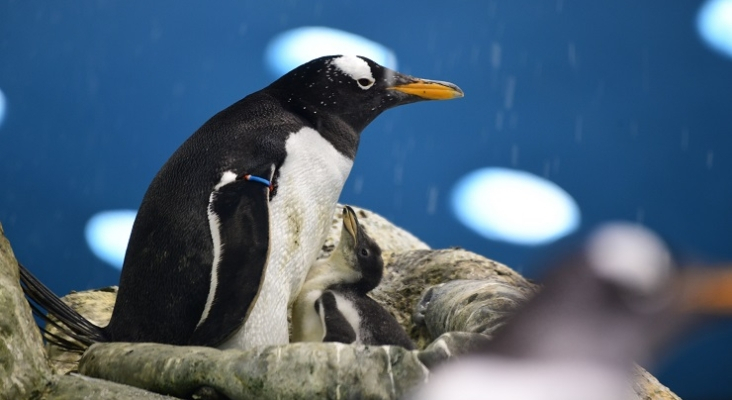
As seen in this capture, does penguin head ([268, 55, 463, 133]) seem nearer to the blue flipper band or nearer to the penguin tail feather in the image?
the blue flipper band

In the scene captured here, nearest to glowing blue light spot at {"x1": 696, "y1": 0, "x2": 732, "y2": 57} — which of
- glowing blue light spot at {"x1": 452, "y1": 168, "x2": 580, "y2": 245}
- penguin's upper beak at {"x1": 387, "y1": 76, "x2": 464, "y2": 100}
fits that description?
glowing blue light spot at {"x1": 452, "y1": 168, "x2": 580, "y2": 245}

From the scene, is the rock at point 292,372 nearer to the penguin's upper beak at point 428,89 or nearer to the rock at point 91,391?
the rock at point 91,391

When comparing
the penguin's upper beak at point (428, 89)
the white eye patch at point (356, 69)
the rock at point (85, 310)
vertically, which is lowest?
the rock at point (85, 310)

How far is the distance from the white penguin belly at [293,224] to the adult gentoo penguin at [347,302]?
19 centimetres

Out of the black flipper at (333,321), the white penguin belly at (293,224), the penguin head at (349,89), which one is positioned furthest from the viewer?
the penguin head at (349,89)

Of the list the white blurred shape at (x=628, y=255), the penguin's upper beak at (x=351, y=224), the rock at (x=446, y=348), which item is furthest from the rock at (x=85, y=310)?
the white blurred shape at (x=628, y=255)

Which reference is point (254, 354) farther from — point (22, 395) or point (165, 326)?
point (165, 326)

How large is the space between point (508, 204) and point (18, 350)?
3593 millimetres

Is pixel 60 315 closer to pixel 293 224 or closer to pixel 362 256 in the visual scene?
pixel 293 224

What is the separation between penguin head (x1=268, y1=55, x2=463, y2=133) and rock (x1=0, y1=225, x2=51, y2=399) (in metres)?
1.00

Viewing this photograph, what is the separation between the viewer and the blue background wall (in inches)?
191

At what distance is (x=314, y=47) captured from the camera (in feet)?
16.2

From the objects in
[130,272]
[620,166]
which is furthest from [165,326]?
[620,166]

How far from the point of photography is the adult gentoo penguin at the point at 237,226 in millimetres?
1880
